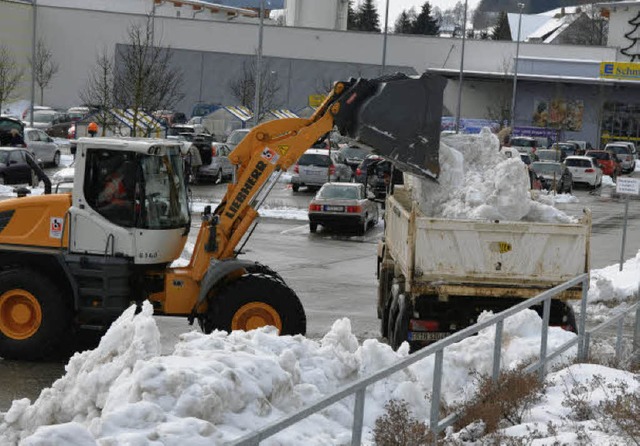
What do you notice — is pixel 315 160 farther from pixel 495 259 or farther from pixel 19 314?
pixel 495 259

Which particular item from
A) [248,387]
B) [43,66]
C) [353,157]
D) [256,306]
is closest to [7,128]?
[353,157]

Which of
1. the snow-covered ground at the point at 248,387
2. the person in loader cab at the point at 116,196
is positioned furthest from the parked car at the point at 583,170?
the snow-covered ground at the point at 248,387

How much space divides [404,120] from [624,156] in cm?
5194

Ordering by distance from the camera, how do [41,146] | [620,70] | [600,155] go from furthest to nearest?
[620,70]
[600,155]
[41,146]

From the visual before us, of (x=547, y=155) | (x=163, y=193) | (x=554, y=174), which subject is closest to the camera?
(x=163, y=193)

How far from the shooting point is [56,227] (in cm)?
1412

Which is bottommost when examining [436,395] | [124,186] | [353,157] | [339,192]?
[353,157]

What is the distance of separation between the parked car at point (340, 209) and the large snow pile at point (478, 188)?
51.7ft

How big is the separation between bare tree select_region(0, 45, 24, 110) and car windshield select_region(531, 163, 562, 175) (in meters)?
25.1

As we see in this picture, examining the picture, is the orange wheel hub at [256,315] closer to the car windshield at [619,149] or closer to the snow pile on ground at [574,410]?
the snow pile on ground at [574,410]

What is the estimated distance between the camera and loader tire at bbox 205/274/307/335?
13.6m

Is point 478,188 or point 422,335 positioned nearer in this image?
point 422,335

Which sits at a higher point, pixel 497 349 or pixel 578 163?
pixel 497 349

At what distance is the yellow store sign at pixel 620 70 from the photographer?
73.6 metres
